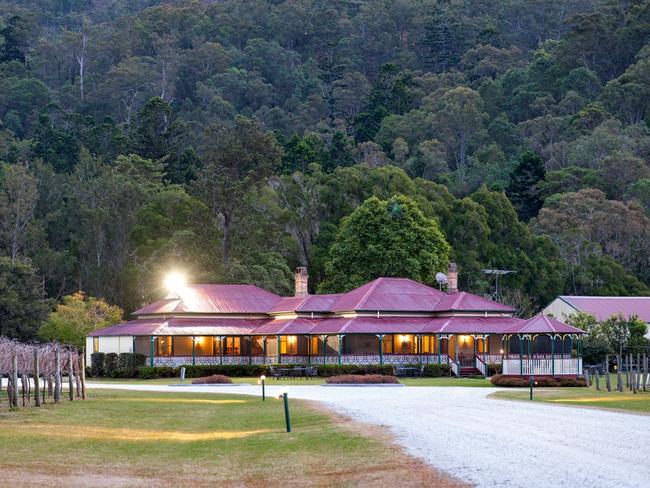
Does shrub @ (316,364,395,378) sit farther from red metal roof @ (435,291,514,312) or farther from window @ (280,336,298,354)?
red metal roof @ (435,291,514,312)

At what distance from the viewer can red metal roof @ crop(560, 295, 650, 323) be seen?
297 feet

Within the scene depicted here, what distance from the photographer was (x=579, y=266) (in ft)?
362

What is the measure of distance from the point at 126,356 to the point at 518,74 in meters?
114

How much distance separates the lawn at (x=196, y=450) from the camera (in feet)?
74.1

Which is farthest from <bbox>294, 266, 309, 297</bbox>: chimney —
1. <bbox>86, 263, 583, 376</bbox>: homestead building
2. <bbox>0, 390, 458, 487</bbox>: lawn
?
<bbox>0, 390, 458, 487</bbox>: lawn

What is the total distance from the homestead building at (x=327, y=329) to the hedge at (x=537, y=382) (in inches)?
422

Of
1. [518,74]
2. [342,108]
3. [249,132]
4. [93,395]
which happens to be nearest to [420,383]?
[93,395]

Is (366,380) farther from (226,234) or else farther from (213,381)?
(226,234)

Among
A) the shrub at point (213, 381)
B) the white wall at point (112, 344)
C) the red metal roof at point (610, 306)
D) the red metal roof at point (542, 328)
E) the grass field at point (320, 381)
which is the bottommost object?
the grass field at point (320, 381)

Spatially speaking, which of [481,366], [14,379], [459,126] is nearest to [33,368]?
[14,379]

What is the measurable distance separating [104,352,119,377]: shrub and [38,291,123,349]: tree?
6179 millimetres

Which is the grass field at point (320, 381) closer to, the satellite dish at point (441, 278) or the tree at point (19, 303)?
the tree at point (19, 303)

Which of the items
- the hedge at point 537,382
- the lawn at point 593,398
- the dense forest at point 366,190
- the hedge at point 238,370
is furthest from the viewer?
the dense forest at point 366,190

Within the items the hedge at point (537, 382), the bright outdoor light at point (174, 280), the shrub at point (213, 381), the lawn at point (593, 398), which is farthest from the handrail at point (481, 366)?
the bright outdoor light at point (174, 280)
